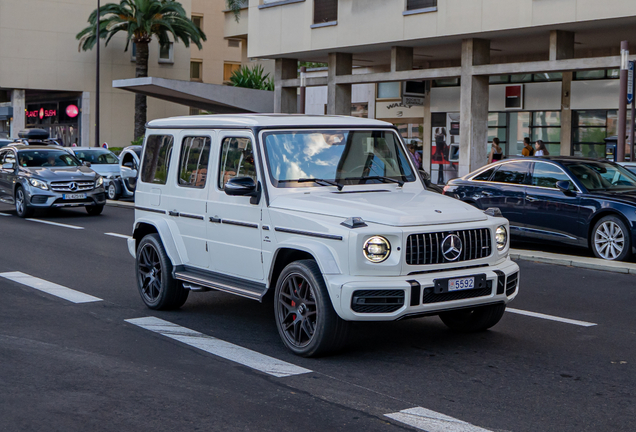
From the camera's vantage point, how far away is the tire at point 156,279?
26.4 ft

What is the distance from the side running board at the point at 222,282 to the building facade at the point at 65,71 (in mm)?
47322

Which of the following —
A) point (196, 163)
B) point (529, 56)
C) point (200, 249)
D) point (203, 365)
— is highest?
point (529, 56)

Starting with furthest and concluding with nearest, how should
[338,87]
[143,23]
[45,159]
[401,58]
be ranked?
[143,23]
[338,87]
[401,58]
[45,159]

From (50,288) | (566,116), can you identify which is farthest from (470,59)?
(50,288)

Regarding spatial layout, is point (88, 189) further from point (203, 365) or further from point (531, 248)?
point (203, 365)

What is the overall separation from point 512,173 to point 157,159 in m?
7.50

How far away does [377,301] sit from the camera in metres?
6.01

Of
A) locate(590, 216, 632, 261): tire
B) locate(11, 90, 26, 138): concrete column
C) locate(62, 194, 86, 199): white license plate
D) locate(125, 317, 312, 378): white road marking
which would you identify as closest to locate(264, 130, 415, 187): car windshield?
locate(125, 317, 312, 378): white road marking

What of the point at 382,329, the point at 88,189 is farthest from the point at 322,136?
the point at 88,189

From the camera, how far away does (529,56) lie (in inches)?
1216

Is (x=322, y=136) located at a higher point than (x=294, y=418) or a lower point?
higher

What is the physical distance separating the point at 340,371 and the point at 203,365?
1.01m

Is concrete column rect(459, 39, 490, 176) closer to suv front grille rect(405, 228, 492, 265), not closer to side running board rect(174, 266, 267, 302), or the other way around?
side running board rect(174, 266, 267, 302)

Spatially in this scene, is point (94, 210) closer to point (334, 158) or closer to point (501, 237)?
point (334, 158)
